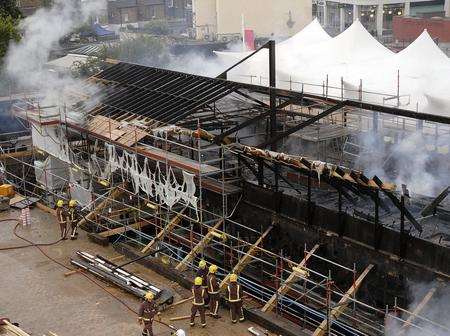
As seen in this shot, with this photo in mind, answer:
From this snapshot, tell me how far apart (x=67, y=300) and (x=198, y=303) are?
11.5ft

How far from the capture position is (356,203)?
17.1m

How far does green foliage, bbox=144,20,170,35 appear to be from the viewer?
225 ft

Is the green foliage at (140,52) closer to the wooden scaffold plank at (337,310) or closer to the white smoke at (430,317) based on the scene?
the wooden scaffold plank at (337,310)

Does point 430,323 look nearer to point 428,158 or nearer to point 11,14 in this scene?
point 428,158

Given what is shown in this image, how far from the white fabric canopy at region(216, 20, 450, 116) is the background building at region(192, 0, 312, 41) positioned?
26426 millimetres

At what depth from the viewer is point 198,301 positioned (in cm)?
1423

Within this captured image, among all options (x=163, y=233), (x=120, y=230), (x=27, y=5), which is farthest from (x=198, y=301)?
(x=27, y=5)

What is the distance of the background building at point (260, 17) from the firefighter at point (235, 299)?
4973 cm

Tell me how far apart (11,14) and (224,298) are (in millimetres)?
25937

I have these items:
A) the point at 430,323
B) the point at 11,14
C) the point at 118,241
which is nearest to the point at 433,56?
the point at 118,241

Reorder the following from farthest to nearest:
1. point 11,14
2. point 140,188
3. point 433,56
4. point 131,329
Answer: point 11,14, point 433,56, point 140,188, point 131,329

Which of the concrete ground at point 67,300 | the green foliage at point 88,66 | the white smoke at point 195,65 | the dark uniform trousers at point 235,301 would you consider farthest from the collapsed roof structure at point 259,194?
the white smoke at point 195,65

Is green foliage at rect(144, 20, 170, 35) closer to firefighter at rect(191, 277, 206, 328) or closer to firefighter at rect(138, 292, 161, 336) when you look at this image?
firefighter at rect(191, 277, 206, 328)

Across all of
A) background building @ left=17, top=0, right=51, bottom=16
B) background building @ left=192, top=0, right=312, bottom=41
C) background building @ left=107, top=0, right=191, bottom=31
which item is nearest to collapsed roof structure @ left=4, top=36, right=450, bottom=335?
background building @ left=17, top=0, right=51, bottom=16
